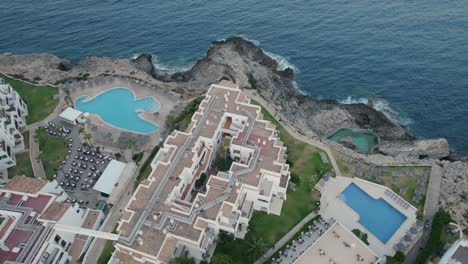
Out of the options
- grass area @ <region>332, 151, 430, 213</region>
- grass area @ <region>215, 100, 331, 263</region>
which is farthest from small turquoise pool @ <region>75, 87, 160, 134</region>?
grass area @ <region>332, 151, 430, 213</region>

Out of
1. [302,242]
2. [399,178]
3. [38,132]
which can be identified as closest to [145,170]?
[38,132]

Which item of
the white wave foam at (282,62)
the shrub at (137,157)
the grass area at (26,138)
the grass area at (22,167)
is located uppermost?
the white wave foam at (282,62)

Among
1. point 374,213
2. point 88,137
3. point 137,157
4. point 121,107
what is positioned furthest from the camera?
point 121,107

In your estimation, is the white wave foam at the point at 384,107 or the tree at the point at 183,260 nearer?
the tree at the point at 183,260

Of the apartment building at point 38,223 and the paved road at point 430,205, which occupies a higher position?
the apartment building at point 38,223

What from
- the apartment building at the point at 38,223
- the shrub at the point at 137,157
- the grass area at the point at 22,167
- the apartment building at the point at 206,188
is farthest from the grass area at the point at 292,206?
the grass area at the point at 22,167

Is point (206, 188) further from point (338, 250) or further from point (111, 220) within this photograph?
point (338, 250)

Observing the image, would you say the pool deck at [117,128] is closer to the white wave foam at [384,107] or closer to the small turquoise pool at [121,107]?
the small turquoise pool at [121,107]

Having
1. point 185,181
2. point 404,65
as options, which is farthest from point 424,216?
point 404,65
